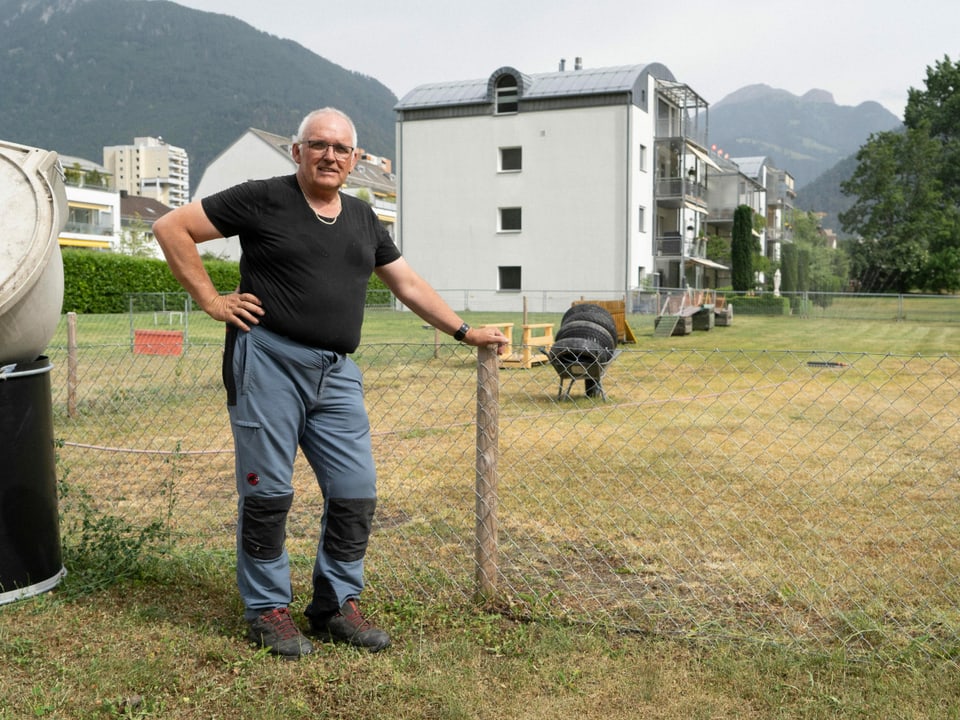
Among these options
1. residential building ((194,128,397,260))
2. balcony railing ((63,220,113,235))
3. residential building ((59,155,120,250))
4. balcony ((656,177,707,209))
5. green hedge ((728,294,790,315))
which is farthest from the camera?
residential building ((59,155,120,250))

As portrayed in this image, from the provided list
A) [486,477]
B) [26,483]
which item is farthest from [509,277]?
[26,483]

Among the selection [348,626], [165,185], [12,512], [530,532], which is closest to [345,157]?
[348,626]

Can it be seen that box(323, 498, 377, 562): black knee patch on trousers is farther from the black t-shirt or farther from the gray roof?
the gray roof

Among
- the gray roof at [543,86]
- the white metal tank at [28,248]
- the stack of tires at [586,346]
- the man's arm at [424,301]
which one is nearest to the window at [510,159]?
the gray roof at [543,86]

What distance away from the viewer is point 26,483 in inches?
159

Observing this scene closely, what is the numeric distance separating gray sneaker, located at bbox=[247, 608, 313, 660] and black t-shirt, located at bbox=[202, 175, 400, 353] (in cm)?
110

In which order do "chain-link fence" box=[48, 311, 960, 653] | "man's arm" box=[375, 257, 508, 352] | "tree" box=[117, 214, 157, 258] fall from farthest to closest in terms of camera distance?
"tree" box=[117, 214, 157, 258], "chain-link fence" box=[48, 311, 960, 653], "man's arm" box=[375, 257, 508, 352]

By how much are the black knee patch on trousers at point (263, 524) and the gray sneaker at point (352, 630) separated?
1.21ft

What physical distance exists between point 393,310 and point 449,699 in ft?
106

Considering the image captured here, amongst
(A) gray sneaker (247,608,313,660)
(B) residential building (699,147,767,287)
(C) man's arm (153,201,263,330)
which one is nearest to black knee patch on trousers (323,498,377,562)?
(A) gray sneaker (247,608,313,660)

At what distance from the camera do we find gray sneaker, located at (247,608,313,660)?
3506mm

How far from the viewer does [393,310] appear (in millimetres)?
35000

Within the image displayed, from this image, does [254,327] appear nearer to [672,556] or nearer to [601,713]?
[601,713]

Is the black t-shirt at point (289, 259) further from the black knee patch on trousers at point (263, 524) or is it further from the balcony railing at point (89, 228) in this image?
the balcony railing at point (89, 228)
